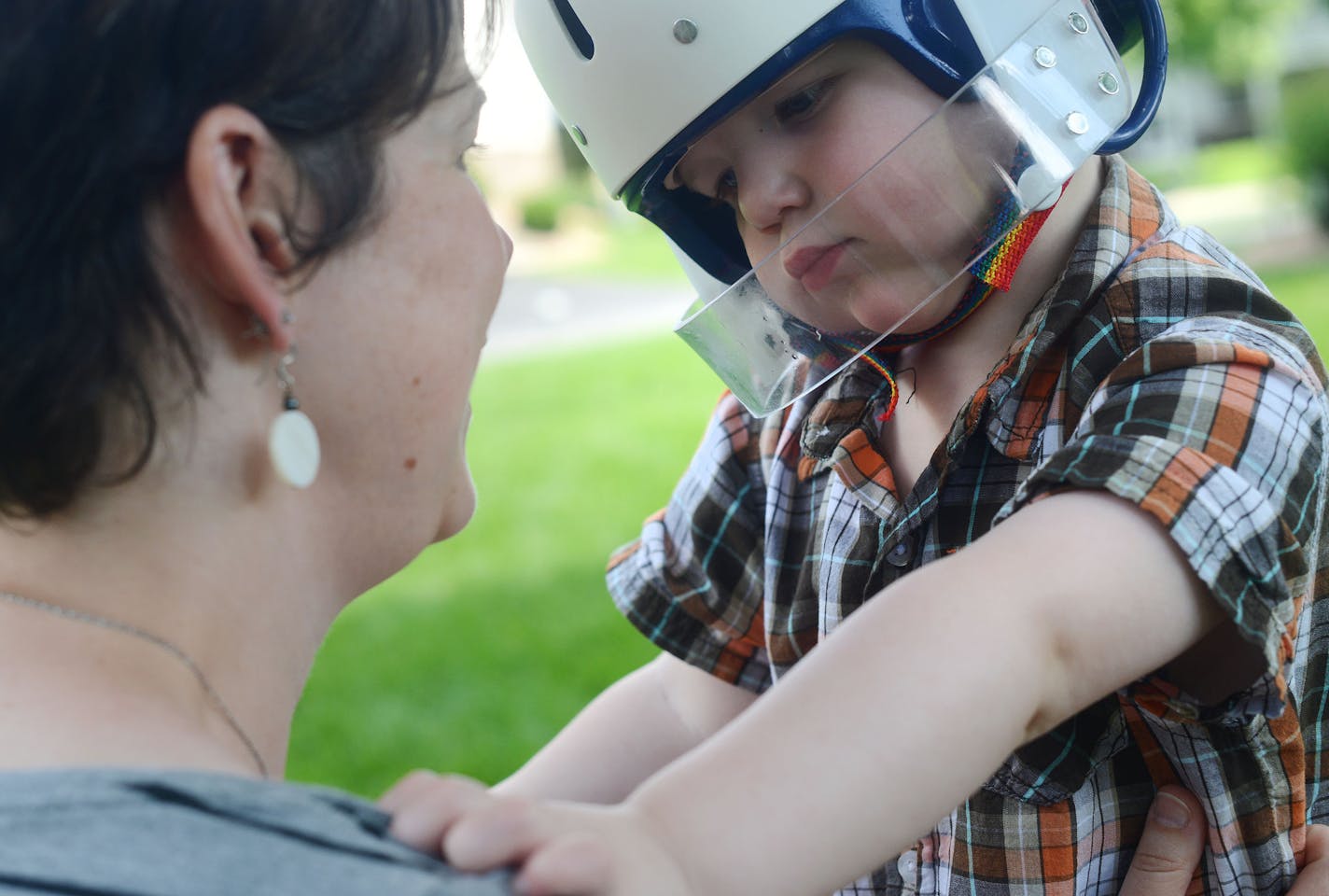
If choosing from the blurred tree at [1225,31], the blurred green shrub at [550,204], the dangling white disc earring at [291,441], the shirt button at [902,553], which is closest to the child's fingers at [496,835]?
the dangling white disc earring at [291,441]

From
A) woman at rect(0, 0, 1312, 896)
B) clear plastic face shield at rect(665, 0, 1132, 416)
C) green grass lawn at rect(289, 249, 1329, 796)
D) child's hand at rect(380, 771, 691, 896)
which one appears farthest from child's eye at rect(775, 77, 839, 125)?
green grass lawn at rect(289, 249, 1329, 796)

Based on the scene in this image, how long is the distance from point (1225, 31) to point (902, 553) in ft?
55.1

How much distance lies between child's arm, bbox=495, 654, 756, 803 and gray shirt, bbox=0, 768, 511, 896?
110cm

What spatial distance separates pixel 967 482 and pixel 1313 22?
31.1 metres

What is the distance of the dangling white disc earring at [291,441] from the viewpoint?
1.10 meters

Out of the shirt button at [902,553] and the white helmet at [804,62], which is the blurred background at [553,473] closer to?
the white helmet at [804,62]

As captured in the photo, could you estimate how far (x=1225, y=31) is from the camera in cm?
1641

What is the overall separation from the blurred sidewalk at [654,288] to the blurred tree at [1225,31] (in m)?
1.65

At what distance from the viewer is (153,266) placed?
105 centimetres

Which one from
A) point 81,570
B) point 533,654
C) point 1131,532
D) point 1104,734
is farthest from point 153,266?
point 533,654

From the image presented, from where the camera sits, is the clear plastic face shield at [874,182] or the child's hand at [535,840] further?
the clear plastic face shield at [874,182]

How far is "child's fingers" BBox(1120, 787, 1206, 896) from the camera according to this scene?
154 cm

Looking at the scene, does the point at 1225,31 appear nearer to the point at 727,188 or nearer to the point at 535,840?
the point at 727,188

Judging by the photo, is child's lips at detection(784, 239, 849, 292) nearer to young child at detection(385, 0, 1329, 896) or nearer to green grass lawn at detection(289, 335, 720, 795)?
young child at detection(385, 0, 1329, 896)
